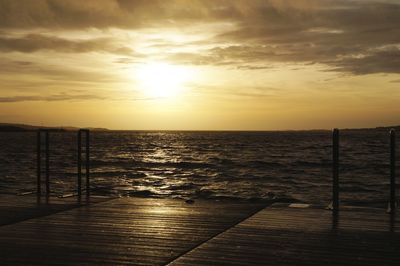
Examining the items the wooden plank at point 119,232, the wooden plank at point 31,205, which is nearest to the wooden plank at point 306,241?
the wooden plank at point 119,232

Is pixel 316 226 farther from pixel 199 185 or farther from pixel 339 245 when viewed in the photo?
pixel 199 185

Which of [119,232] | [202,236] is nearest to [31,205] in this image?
[119,232]

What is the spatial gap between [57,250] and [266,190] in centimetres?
2022

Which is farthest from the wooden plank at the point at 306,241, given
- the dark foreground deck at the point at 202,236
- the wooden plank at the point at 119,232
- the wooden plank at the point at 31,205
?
the wooden plank at the point at 31,205

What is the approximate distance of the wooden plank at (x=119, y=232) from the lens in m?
5.21

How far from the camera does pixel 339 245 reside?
225 inches

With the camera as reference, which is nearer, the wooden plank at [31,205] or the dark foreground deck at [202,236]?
the dark foreground deck at [202,236]

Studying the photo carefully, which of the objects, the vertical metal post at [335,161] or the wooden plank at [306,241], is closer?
the wooden plank at [306,241]

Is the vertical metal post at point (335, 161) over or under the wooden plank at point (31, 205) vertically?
over

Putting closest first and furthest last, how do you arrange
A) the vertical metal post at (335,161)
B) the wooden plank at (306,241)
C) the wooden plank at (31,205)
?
the wooden plank at (306,241), the wooden plank at (31,205), the vertical metal post at (335,161)

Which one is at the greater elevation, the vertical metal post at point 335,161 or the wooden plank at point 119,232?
the vertical metal post at point 335,161

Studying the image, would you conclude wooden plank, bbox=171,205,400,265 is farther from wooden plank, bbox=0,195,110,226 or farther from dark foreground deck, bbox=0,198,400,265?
wooden plank, bbox=0,195,110,226

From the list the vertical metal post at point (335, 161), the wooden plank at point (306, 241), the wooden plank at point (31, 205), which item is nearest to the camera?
the wooden plank at point (306, 241)

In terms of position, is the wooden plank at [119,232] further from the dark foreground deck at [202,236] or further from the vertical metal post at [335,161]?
the vertical metal post at [335,161]
